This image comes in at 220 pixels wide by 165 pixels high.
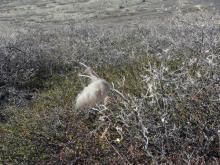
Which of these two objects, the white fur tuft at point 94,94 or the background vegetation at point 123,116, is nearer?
the white fur tuft at point 94,94

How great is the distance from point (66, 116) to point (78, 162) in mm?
1203

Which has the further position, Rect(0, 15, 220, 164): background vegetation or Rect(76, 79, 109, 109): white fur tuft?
Rect(0, 15, 220, 164): background vegetation

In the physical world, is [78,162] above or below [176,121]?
below

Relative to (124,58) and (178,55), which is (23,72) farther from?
(178,55)

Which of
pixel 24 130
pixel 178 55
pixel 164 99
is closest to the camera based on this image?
pixel 164 99

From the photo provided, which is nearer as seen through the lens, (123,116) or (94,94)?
(94,94)

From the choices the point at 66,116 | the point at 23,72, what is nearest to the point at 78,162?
the point at 66,116

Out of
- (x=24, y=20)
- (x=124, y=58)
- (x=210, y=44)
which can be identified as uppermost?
(x=210, y=44)

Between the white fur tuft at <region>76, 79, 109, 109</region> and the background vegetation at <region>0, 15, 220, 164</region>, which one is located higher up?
the white fur tuft at <region>76, 79, 109, 109</region>

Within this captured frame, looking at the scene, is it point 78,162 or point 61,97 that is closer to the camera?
point 78,162

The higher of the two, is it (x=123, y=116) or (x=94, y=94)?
(x=94, y=94)

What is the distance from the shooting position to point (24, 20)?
29297mm

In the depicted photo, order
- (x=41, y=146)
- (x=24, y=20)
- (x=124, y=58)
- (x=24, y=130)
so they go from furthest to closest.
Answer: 1. (x=24, y=20)
2. (x=124, y=58)
3. (x=24, y=130)
4. (x=41, y=146)

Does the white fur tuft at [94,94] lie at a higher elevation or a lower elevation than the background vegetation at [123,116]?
higher
